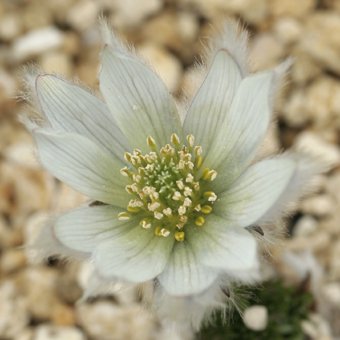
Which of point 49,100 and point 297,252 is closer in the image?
point 49,100

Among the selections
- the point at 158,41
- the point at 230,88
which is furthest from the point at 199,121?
the point at 158,41

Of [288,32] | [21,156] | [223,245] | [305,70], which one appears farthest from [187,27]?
[223,245]

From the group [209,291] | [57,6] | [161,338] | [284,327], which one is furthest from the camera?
[57,6]

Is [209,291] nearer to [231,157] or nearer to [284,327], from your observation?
[231,157]

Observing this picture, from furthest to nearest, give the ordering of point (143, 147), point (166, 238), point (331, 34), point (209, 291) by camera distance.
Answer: point (331, 34) < point (143, 147) < point (166, 238) < point (209, 291)

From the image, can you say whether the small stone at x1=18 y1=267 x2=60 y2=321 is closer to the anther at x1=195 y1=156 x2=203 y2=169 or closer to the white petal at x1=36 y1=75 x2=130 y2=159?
the white petal at x1=36 y1=75 x2=130 y2=159

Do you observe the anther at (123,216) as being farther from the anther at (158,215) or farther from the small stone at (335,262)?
the small stone at (335,262)
